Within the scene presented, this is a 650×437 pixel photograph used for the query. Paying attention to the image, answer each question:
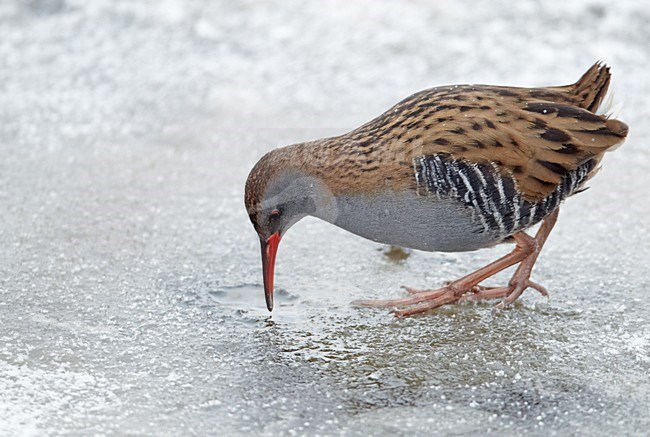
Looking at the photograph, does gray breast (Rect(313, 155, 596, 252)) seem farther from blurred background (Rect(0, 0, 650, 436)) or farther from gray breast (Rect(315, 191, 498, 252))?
blurred background (Rect(0, 0, 650, 436))

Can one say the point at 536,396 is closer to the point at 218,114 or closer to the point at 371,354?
the point at 371,354

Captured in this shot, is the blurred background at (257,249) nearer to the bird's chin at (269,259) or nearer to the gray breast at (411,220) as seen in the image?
the bird's chin at (269,259)

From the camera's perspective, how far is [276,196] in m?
4.24

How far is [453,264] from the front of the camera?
4977 millimetres

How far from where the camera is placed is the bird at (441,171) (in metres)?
4.14

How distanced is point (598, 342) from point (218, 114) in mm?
3505

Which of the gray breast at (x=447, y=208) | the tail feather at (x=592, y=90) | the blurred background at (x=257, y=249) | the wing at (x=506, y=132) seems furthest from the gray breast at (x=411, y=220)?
the tail feather at (x=592, y=90)

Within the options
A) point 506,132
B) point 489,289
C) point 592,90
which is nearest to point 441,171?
→ point 506,132

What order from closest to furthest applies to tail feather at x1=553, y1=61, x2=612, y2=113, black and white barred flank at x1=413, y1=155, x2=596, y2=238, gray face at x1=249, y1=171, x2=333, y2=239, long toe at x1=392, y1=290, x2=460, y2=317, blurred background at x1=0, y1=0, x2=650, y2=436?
blurred background at x1=0, y1=0, x2=650, y2=436, black and white barred flank at x1=413, y1=155, x2=596, y2=238, gray face at x1=249, y1=171, x2=333, y2=239, long toe at x1=392, y1=290, x2=460, y2=317, tail feather at x1=553, y1=61, x2=612, y2=113

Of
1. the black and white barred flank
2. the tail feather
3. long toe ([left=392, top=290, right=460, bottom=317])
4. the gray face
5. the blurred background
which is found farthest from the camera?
the tail feather

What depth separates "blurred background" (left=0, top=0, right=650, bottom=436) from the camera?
143 inches

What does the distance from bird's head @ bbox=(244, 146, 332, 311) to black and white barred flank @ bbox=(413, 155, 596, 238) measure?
0.45 metres

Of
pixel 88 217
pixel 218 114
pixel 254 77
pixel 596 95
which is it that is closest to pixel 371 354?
pixel 596 95

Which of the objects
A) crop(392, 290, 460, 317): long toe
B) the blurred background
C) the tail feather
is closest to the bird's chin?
the blurred background
